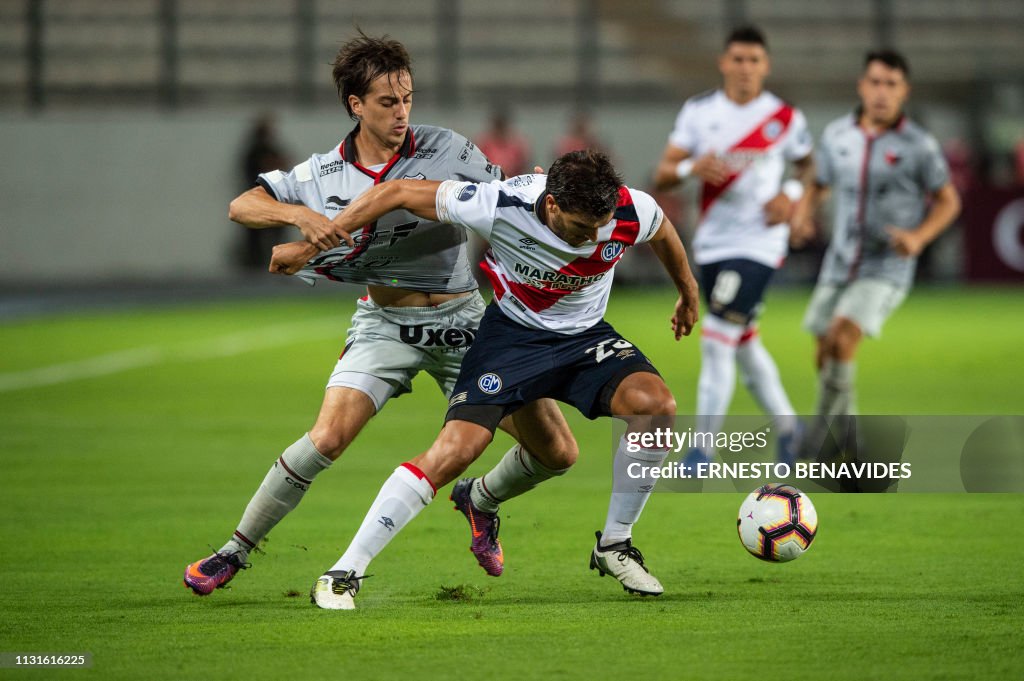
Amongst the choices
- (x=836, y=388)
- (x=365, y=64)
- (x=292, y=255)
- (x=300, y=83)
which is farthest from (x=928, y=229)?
(x=300, y=83)

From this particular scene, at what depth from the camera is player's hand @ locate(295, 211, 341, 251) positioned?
217 inches

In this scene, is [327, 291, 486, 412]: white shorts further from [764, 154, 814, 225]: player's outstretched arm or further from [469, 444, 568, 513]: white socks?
[764, 154, 814, 225]: player's outstretched arm

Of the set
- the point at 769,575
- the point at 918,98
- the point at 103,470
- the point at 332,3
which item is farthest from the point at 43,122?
the point at 769,575

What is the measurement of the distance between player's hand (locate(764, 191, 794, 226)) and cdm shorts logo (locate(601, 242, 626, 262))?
10.9 ft

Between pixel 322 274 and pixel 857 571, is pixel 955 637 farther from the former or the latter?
pixel 322 274

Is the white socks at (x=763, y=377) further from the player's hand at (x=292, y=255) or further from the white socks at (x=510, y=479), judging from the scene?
the player's hand at (x=292, y=255)

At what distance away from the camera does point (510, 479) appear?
645cm

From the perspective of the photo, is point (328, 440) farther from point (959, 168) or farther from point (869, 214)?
point (959, 168)

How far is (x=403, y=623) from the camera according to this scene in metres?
5.31

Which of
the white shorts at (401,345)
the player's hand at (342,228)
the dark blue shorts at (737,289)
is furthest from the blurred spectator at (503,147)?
the player's hand at (342,228)

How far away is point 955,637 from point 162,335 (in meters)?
13.5

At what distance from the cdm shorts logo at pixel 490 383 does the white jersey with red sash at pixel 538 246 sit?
1.05ft

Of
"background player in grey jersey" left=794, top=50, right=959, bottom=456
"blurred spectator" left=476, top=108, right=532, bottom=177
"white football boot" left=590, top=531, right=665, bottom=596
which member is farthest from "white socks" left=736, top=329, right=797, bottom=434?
"blurred spectator" left=476, top=108, right=532, bottom=177

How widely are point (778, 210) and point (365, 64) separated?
3.70 meters
